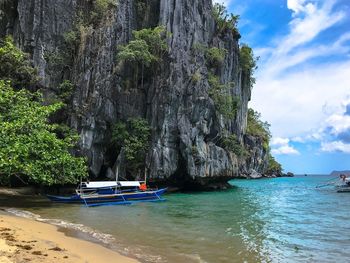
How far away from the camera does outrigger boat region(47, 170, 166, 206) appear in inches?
774

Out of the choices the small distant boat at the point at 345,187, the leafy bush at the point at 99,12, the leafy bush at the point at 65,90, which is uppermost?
the leafy bush at the point at 99,12

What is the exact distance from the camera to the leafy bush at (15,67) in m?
24.5

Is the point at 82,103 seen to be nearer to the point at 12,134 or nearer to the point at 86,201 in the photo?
the point at 86,201

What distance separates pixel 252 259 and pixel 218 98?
2730cm

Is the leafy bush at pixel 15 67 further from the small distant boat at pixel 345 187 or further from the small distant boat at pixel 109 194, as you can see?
the small distant boat at pixel 345 187

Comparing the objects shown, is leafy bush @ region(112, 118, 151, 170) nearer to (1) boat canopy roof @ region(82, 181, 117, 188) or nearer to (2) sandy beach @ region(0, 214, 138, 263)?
(1) boat canopy roof @ region(82, 181, 117, 188)

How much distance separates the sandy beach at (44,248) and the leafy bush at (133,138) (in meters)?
17.2

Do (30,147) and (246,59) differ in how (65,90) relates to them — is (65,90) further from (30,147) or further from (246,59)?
(246,59)

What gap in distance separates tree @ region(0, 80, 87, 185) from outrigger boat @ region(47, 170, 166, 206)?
1.34 metres

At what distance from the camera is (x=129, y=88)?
3022 centimetres

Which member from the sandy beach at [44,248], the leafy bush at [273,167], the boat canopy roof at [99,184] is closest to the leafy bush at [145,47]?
the boat canopy roof at [99,184]

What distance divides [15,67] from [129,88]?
9178 mm

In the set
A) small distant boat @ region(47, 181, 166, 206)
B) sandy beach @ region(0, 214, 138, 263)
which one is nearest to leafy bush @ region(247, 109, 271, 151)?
small distant boat @ region(47, 181, 166, 206)

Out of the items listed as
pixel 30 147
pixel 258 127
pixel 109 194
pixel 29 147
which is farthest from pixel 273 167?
pixel 29 147
